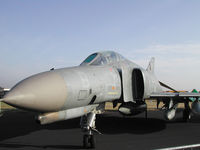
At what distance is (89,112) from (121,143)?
1616mm

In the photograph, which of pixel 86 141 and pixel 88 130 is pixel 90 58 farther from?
pixel 86 141

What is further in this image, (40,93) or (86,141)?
(86,141)

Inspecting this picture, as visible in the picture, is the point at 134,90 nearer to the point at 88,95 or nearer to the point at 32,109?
the point at 88,95

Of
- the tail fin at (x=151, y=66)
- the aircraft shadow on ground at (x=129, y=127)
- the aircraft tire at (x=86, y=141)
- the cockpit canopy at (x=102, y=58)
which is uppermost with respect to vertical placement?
the cockpit canopy at (x=102, y=58)

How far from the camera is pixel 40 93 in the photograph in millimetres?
4215

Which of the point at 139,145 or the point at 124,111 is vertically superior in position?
the point at 124,111

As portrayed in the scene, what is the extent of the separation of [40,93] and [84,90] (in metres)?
1.28

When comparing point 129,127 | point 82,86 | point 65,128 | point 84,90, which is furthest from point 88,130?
point 129,127

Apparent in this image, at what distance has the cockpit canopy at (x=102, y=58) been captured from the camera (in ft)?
22.5

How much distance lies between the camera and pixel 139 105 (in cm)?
849

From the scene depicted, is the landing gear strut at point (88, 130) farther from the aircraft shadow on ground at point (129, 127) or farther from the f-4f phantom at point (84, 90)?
the aircraft shadow on ground at point (129, 127)

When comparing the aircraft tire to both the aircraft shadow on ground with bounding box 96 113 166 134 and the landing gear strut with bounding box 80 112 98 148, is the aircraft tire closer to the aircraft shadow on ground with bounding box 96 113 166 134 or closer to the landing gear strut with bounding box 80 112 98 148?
the landing gear strut with bounding box 80 112 98 148

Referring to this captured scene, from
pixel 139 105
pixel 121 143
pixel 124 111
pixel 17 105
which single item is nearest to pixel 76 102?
pixel 17 105

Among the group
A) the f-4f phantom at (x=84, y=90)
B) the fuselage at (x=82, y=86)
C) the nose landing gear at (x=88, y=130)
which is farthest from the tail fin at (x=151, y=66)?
the nose landing gear at (x=88, y=130)
